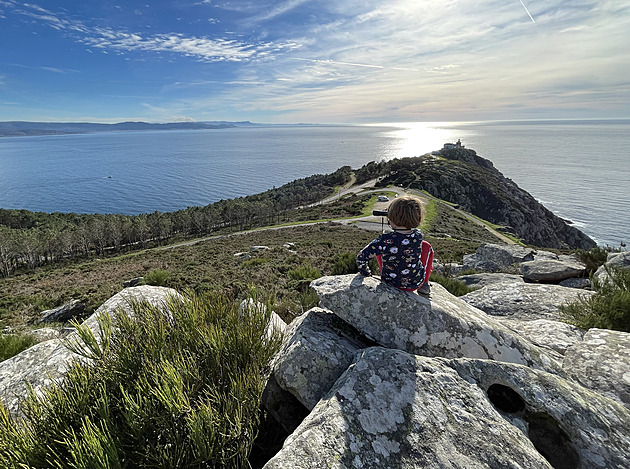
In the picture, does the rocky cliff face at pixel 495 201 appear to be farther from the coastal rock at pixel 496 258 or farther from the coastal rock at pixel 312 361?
the coastal rock at pixel 312 361

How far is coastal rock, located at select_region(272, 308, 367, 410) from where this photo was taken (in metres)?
3.14

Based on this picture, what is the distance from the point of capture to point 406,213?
4496mm

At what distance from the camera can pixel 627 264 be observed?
26.2ft

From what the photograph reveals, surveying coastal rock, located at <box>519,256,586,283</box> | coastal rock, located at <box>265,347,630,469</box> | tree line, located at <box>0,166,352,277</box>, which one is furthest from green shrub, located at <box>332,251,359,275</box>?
→ tree line, located at <box>0,166,352,277</box>

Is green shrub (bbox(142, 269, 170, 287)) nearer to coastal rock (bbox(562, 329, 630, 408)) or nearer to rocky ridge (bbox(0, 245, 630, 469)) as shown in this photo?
rocky ridge (bbox(0, 245, 630, 469))

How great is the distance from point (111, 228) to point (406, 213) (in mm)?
79291

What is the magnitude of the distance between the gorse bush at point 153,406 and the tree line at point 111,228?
242 ft

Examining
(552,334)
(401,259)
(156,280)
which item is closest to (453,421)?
(401,259)

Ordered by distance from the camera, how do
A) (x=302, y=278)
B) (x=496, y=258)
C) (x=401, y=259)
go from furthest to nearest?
(x=496, y=258) < (x=302, y=278) < (x=401, y=259)

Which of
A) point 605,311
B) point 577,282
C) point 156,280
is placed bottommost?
point 156,280

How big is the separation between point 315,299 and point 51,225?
102 metres

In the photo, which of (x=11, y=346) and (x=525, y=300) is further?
(x=525, y=300)

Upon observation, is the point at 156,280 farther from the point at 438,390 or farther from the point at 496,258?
the point at 496,258

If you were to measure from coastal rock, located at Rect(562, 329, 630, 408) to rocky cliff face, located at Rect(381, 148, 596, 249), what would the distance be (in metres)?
75.8
